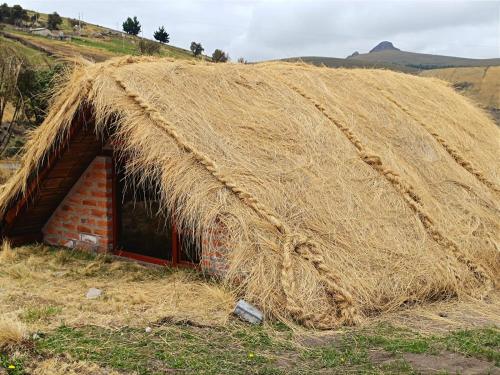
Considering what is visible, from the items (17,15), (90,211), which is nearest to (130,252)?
(90,211)

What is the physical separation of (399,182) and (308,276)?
256 cm

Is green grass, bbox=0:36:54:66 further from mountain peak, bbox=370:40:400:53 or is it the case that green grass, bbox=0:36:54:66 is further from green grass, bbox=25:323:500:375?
mountain peak, bbox=370:40:400:53

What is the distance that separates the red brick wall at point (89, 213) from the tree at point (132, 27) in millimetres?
53777

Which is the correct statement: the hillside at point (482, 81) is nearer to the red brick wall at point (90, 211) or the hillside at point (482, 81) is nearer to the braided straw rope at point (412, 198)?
the braided straw rope at point (412, 198)

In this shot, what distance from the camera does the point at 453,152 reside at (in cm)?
973

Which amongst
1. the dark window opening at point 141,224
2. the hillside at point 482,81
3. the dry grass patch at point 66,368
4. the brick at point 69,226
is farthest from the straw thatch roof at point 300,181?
the hillside at point 482,81

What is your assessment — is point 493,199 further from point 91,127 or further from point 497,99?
point 497,99

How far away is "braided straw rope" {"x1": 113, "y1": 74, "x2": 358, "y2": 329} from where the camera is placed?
559 centimetres

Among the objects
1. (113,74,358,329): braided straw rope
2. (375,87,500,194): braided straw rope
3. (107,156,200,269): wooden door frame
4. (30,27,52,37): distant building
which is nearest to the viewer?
(113,74,358,329): braided straw rope

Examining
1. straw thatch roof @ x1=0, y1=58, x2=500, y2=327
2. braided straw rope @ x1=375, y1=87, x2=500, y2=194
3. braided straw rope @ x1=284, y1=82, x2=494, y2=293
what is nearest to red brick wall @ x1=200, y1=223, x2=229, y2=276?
straw thatch roof @ x1=0, y1=58, x2=500, y2=327

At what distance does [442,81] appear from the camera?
1409 centimetres

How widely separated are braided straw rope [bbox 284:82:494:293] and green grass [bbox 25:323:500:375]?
5.58ft

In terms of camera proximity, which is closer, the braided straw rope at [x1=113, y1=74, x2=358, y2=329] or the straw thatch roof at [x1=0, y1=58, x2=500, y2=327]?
the braided straw rope at [x1=113, y1=74, x2=358, y2=329]

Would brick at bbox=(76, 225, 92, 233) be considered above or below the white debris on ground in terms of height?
above
